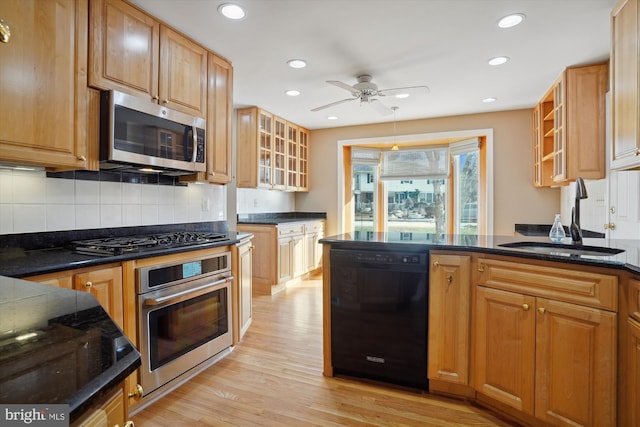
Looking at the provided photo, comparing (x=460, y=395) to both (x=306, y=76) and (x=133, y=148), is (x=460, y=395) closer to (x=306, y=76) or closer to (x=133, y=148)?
(x=133, y=148)

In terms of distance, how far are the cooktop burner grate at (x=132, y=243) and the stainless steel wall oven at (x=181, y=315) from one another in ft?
0.41

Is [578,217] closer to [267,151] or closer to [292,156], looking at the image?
[267,151]

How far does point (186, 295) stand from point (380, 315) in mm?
1253

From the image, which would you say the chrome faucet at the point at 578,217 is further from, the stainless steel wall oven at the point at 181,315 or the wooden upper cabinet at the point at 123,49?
the wooden upper cabinet at the point at 123,49

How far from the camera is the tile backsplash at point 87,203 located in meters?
1.90

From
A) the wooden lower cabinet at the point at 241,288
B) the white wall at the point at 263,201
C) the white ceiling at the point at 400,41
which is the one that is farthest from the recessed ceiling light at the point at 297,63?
the white wall at the point at 263,201

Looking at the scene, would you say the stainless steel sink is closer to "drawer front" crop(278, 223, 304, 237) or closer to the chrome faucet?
the chrome faucet

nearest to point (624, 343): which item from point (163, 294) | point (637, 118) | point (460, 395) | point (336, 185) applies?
point (460, 395)

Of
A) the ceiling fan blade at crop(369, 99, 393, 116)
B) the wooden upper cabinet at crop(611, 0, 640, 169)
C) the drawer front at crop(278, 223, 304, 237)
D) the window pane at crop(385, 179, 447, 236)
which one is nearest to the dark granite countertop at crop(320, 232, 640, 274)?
the wooden upper cabinet at crop(611, 0, 640, 169)

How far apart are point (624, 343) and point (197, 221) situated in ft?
9.74

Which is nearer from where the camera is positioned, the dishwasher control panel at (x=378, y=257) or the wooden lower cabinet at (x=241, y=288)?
the dishwasher control panel at (x=378, y=257)

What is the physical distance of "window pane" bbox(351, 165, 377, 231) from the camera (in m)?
5.86

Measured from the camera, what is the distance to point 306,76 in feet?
11.1

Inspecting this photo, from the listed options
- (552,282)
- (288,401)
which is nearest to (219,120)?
(288,401)
